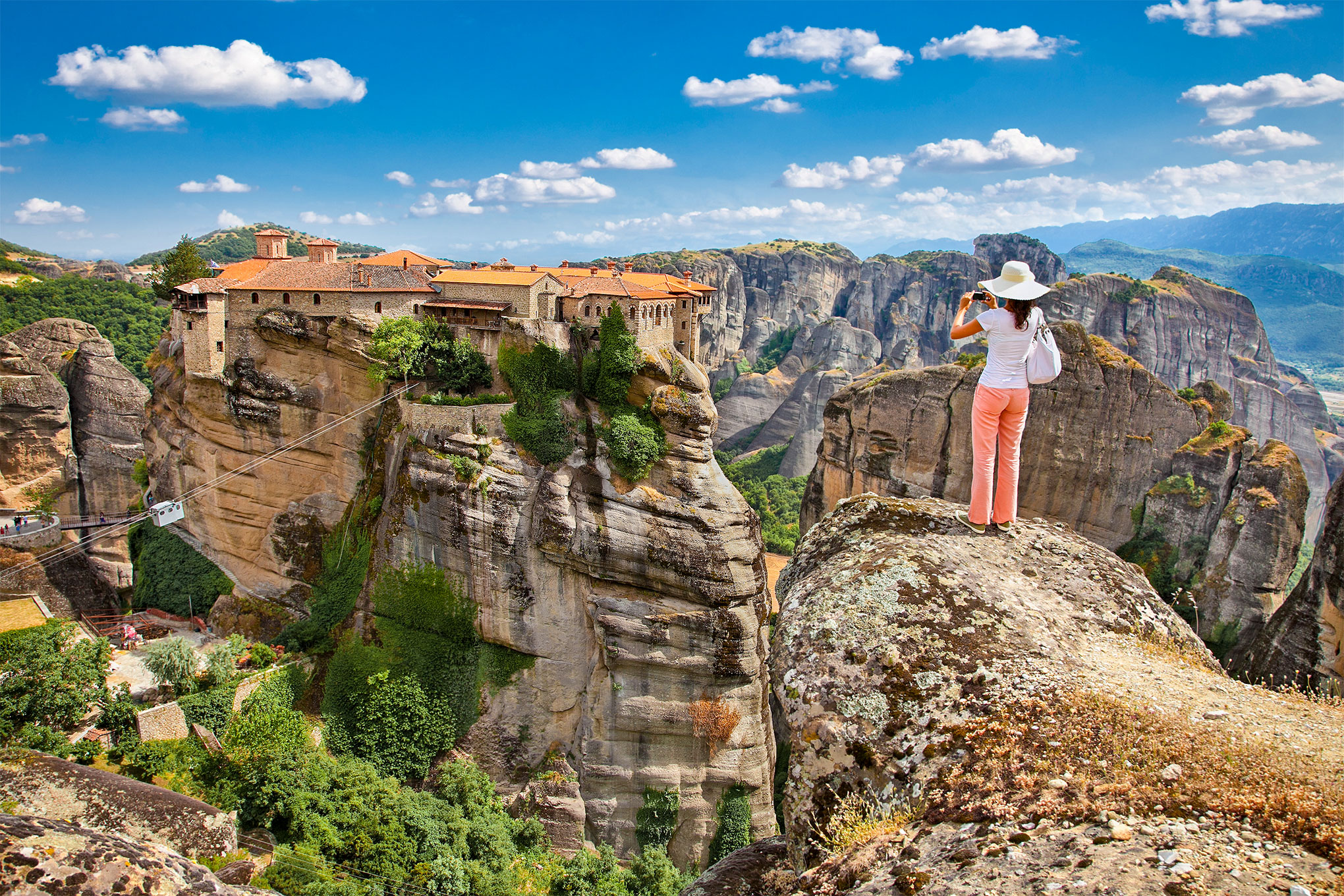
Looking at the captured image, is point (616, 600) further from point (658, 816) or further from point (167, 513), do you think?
point (167, 513)

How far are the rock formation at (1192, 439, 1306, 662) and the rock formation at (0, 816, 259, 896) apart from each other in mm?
34758

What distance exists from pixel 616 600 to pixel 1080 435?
2215 cm

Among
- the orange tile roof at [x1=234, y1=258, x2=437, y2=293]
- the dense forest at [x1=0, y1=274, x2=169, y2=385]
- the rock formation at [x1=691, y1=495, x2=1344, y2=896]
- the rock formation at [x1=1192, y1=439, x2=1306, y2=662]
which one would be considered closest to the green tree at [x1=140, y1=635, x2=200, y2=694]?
the orange tile roof at [x1=234, y1=258, x2=437, y2=293]

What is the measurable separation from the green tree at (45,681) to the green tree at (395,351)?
1285cm

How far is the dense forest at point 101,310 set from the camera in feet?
180

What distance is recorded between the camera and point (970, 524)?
25.9 ft

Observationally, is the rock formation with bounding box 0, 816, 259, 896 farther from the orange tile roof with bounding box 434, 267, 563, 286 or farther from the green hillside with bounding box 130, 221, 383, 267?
the green hillside with bounding box 130, 221, 383, 267

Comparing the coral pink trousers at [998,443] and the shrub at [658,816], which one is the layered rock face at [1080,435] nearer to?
the shrub at [658,816]

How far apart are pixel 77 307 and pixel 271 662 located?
44.1 meters

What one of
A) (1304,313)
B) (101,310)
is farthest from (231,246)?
(1304,313)

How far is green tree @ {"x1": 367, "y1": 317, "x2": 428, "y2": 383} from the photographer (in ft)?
98.4

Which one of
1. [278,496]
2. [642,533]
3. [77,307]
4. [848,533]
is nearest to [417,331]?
[278,496]

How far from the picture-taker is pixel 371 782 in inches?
977

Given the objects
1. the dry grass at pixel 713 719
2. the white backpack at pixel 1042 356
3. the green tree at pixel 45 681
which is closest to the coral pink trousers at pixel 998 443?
the white backpack at pixel 1042 356
